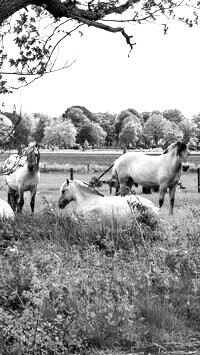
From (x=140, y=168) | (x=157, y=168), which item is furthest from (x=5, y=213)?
(x=140, y=168)

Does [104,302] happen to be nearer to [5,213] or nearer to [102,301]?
[102,301]

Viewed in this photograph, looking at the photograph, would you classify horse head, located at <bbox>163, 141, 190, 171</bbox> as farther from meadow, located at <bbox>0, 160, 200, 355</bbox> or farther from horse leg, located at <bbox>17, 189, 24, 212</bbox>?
meadow, located at <bbox>0, 160, 200, 355</bbox>

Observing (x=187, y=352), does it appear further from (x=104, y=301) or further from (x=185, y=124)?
(x=185, y=124)

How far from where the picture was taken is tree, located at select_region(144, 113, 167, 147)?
173875 mm

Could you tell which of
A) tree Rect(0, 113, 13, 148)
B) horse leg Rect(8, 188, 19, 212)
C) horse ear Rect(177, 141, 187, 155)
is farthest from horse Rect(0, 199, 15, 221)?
horse ear Rect(177, 141, 187, 155)

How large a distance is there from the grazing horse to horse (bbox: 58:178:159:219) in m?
6.00

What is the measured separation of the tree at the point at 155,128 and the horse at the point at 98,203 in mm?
157635

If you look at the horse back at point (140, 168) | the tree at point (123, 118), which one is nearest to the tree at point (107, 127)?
the tree at point (123, 118)

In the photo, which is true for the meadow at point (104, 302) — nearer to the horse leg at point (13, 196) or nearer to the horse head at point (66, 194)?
the horse head at point (66, 194)

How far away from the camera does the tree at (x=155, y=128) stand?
173875 mm

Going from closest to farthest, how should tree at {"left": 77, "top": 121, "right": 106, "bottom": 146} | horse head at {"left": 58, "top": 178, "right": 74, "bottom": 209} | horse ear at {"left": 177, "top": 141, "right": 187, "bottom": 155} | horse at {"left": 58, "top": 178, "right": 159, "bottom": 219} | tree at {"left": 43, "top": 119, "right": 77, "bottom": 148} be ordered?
horse at {"left": 58, "top": 178, "right": 159, "bottom": 219}, horse head at {"left": 58, "top": 178, "right": 74, "bottom": 209}, horse ear at {"left": 177, "top": 141, "right": 187, "bottom": 155}, tree at {"left": 43, "top": 119, "right": 77, "bottom": 148}, tree at {"left": 77, "top": 121, "right": 106, "bottom": 146}

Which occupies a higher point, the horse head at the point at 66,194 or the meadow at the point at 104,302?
the horse head at the point at 66,194

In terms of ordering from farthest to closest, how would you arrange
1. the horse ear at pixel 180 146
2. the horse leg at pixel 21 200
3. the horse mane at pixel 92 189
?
the horse ear at pixel 180 146, the horse leg at pixel 21 200, the horse mane at pixel 92 189

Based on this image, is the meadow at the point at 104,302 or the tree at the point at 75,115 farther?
the tree at the point at 75,115
